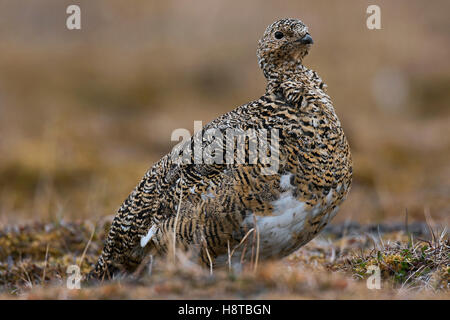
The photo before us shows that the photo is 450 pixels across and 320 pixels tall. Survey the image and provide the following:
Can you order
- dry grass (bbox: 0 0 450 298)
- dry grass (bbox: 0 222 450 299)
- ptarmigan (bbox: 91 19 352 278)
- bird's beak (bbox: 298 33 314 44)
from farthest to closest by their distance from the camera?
bird's beak (bbox: 298 33 314 44) < dry grass (bbox: 0 0 450 298) < ptarmigan (bbox: 91 19 352 278) < dry grass (bbox: 0 222 450 299)

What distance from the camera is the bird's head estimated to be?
539 cm

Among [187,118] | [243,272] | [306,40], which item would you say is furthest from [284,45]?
[187,118]

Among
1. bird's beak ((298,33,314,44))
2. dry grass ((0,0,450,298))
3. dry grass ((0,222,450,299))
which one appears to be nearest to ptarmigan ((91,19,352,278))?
bird's beak ((298,33,314,44))

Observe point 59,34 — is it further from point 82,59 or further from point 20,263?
point 20,263

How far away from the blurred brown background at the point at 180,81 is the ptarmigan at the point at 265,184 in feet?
24.5

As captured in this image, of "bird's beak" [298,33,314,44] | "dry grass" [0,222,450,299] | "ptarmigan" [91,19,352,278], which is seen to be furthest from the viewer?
"bird's beak" [298,33,314,44]

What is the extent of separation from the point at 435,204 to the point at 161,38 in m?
17.0

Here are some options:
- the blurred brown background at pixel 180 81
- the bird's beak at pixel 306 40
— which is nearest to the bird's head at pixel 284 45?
the bird's beak at pixel 306 40

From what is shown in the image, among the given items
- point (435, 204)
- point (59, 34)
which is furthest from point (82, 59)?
point (435, 204)

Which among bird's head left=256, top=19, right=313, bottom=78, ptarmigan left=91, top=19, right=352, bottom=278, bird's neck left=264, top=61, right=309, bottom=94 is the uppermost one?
bird's head left=256, top=19, right=313, bottom=78

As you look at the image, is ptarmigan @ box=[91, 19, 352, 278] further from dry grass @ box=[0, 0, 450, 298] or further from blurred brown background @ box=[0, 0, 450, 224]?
blurred brown background @ box=[0, 0, 450, 224]

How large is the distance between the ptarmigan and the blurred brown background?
7472 mm

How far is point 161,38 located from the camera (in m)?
25.7

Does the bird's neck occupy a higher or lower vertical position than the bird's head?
lower
